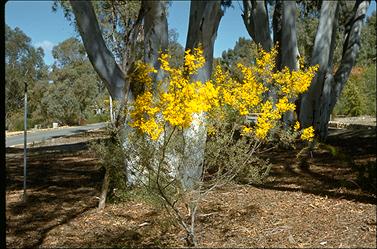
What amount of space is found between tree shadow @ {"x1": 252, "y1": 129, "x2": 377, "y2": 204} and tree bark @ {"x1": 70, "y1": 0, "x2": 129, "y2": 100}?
2.27 m

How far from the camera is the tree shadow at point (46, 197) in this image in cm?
502

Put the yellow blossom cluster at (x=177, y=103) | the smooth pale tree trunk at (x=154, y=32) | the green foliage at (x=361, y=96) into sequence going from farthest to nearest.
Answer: the green foliage at (x=361, y=96) < the smooth pale tree trunk at (x=154, y=32) < the yellow blossom cluster at (x=177, y=103)

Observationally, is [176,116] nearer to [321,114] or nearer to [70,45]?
[321,114]

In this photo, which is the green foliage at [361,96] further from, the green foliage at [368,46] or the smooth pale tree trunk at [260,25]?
the smooth pale tree trunk at [260,25]

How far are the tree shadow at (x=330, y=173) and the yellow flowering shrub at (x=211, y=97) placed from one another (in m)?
0.72

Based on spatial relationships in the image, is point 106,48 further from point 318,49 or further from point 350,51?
point 350,51

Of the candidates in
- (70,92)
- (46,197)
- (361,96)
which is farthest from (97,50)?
(70,92)

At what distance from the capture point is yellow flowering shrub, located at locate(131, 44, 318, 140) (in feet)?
10.5

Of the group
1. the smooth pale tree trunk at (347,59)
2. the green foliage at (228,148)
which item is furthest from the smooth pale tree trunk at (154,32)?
the smooth pale tree trunk at (347,59)

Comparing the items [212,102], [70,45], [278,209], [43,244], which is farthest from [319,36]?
[70,45]

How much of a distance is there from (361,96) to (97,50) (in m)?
22.4

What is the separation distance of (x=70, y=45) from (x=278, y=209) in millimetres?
36093

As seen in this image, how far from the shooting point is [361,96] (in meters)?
24.6

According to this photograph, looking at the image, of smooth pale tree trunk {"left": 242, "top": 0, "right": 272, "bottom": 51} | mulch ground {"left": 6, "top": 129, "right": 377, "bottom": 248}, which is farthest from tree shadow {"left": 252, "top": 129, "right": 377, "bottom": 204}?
smooth pale tree trunk {"left": 242, "top": 0, "right": 272, "bottom": 51}
